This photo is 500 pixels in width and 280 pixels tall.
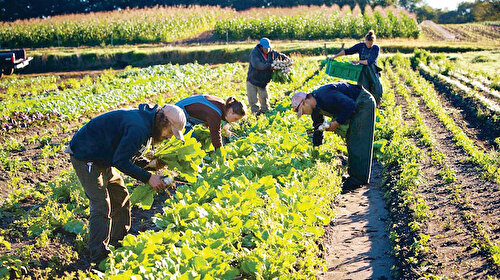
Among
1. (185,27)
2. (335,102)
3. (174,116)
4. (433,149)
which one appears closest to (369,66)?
(433,149)

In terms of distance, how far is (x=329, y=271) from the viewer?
4.45 meters

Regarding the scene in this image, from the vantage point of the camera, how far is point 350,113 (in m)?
5.89

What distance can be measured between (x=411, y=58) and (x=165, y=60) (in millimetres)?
11041

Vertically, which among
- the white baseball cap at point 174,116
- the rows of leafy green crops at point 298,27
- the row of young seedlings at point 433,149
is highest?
the rows of leafy green crops at point 298,27

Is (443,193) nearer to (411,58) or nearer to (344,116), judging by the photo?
(344,116)

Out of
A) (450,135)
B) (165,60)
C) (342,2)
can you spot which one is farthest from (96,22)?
(342,2)

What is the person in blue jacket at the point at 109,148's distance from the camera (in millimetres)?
3939

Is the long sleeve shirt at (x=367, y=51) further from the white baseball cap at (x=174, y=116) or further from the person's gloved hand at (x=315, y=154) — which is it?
the white baseball cap at (x=174, y=116)

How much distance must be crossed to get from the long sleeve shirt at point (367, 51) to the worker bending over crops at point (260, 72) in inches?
56.8

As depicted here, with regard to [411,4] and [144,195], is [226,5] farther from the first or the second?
[144,195]

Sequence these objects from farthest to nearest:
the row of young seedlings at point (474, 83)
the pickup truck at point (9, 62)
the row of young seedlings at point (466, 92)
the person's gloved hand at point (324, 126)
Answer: the pickup truck at point (9, 62)
the row of young seedlings at point (474, 83)
the row of young seedlings at point (466, 92)
the person's gloved hand at point (324, 126)

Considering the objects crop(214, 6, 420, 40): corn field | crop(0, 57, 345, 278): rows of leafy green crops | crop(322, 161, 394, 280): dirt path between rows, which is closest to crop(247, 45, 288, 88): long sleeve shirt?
crop(0, 57, 345, 278): rows of leafy green crops

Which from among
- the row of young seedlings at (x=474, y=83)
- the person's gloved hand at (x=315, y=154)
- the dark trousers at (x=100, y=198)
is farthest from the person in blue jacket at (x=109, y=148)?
the row of young seedlings at (x=474, y=83)

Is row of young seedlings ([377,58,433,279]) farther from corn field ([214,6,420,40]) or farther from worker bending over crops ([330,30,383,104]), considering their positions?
corn field ([214,6,420,40])
